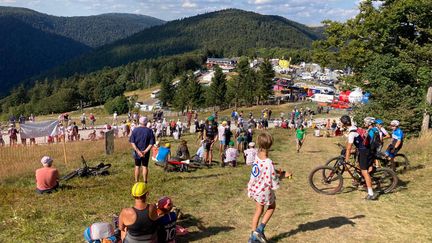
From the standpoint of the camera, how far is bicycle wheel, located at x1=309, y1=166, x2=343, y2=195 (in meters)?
10.1

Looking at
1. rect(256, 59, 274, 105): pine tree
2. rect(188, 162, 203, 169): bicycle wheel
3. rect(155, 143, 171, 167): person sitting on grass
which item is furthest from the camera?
rect(256, 59, 274, 105): pine tree

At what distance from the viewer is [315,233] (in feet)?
25.2

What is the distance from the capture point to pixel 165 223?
6.50 meters

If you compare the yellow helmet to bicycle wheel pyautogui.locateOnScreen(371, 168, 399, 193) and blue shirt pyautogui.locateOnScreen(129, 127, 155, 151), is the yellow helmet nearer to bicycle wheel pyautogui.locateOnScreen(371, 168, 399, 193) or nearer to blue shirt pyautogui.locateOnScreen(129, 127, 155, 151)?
blue shirt pyautogui.locateOnScreen(129, 127, 155, 151)

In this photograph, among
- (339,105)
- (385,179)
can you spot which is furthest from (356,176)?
(339,105)

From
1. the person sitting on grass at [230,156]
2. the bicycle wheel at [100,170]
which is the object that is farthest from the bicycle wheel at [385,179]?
the bicycle wheel at [100,170]

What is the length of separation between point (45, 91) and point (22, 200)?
529 ft

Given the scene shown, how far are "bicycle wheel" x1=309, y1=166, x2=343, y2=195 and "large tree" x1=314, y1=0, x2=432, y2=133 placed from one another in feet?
37.5

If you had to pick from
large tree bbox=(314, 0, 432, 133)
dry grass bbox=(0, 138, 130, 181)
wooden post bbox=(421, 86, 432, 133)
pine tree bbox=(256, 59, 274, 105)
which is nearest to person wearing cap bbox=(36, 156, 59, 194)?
dry grass bbox=(0, 138, 130, 181)

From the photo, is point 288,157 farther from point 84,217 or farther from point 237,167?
point 84,217

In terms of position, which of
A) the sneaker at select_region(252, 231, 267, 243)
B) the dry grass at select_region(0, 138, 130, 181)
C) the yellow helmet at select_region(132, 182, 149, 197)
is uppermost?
the yellow helmet at select_region(132, 182, 149, 197)

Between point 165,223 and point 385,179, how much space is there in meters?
6.52

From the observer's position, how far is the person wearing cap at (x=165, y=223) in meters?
6.40

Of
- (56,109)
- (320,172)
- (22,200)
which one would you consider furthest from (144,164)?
(56,109)
